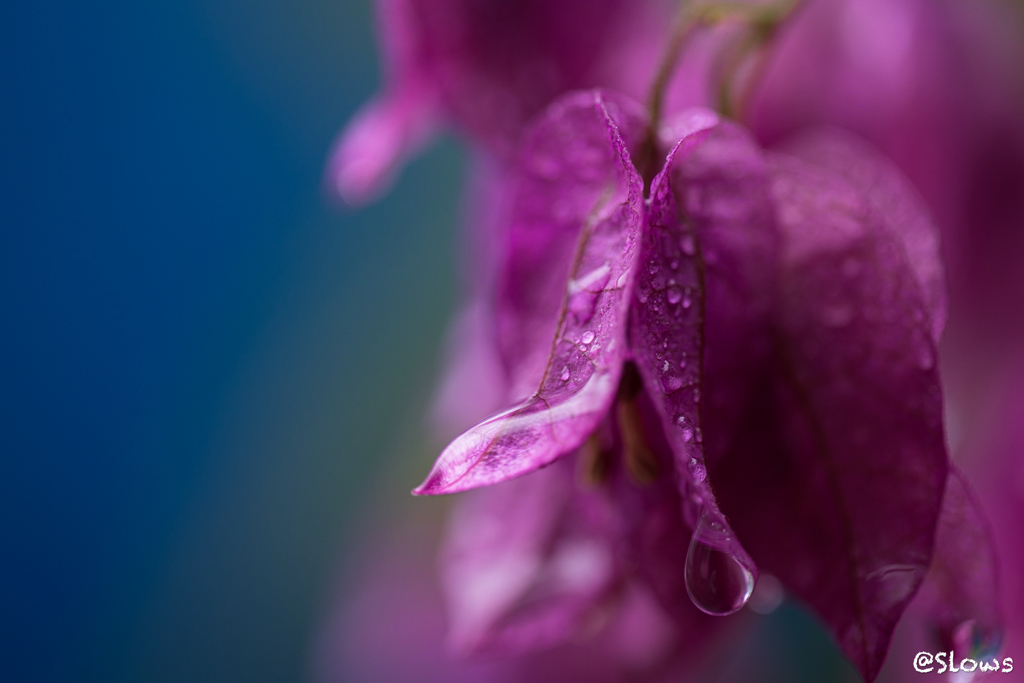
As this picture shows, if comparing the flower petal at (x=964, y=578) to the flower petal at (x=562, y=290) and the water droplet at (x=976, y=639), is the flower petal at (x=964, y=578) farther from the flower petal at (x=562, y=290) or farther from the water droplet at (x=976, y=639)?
the flower petal at (x=562, y=290)

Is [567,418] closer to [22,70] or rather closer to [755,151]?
[755,151]

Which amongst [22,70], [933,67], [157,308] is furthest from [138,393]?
[933,67]

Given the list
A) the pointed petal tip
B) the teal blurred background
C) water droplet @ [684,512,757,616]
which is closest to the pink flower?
water droplet @ [684,512,757,616]


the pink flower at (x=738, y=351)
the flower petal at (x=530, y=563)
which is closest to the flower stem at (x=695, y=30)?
the pink flower at (x=738, y=351)

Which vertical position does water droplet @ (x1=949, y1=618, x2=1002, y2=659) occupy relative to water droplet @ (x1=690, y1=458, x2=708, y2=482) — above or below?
below

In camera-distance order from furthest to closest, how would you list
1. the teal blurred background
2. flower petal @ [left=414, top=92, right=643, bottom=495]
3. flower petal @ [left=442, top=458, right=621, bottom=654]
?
→ the teal blurred background
flower petal @ [left=442, top=458, right=621, bottom=654]
flower petal @ [left=414, top=92, right=643, bottom=495]

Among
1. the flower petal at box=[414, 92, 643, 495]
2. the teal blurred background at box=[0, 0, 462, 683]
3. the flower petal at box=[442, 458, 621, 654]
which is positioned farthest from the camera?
the teal blurred background at box=[0, 0, 462, 683]

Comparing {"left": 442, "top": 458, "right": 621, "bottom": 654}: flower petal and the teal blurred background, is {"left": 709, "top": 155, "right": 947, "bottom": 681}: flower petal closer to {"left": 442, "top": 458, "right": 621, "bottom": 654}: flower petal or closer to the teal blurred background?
{"left": 442, "top": 458, "right": 621, "bottom": 654}: flower petal
